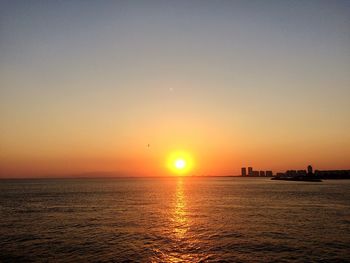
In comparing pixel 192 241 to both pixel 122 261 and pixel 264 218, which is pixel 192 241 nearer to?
pixel 122 261

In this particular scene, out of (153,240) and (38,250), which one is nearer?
(38,250)

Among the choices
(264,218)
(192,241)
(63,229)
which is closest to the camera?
(192,241)

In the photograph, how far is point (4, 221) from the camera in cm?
4297

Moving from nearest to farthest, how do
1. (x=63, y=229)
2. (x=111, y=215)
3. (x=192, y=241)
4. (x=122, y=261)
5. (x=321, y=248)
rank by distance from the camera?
(x=122, y=261), (x=321, y=248), (x=192, y=241), (x=63, y=229), (x=111, y=215)

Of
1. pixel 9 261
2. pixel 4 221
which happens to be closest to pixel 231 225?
pixel 9 261

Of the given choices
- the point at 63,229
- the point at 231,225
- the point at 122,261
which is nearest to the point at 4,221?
the point at 63,229

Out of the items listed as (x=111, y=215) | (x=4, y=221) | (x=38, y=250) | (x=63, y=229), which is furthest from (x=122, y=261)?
(x=4, y=221)

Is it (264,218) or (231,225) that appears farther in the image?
(264,218)

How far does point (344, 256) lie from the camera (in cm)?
2328

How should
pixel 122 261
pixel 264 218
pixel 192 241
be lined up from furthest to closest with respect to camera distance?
pixel 264 218 → pixel 192 241 → pixel 122 261

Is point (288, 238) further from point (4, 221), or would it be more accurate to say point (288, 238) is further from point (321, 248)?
point (4, 221)

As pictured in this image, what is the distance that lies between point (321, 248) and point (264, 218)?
17.4m

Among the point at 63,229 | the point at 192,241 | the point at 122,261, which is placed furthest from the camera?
the point at 63,229

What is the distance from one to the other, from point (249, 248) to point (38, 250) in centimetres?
1863
